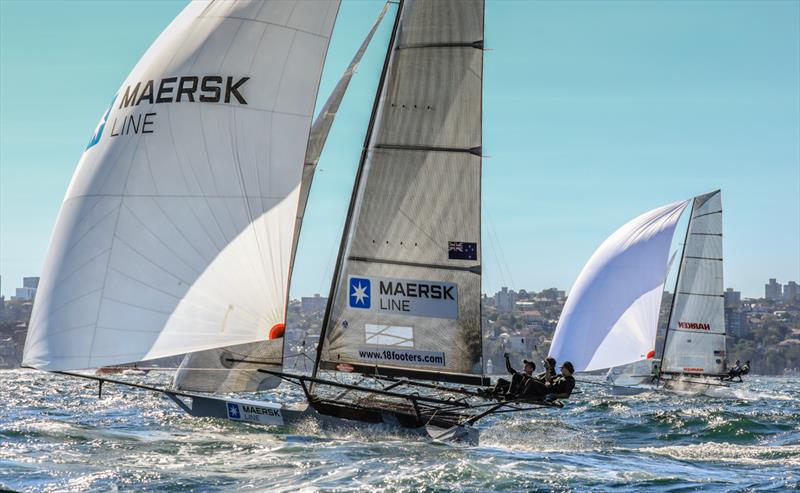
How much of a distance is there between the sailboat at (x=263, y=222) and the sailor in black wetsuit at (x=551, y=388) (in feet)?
0.64

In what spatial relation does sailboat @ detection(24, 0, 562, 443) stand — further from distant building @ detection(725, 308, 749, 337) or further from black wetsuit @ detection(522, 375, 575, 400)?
distant building @ detection(725, 308, 749, 337)

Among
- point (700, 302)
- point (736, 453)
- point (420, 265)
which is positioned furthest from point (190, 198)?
point (700, 302)

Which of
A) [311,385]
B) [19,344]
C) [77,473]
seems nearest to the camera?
[77,473]

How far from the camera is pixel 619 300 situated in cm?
2972

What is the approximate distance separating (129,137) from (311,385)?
14.2ft

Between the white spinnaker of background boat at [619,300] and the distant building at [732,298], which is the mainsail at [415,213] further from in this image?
the distant building at [732,298]

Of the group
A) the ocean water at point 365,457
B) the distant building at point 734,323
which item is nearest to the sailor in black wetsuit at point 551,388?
the ocean water at point 365,457

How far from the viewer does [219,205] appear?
→ 45.0ft

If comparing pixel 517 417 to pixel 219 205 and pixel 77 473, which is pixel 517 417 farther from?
pixel 77 473

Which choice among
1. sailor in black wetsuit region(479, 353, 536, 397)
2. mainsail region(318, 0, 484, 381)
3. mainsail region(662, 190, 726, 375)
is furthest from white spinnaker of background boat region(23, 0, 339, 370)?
mainsail region(662, 190, 726, 375)

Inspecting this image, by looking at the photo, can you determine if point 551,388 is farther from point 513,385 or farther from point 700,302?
point 700,302

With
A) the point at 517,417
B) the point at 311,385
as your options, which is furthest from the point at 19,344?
the point at 311,385

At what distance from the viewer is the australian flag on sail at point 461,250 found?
15.6 m

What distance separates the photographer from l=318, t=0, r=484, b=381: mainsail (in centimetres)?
1547
